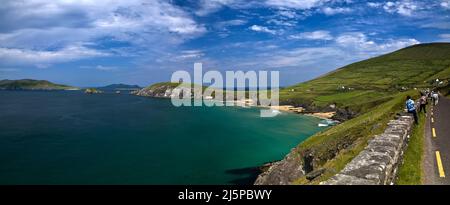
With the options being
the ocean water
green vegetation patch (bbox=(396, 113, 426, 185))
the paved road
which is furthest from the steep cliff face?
green vegetation patch (bbox=(396, 113, 426, 185))

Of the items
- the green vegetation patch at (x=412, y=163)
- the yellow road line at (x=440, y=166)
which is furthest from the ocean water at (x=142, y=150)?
the yellow road line at (x=440, y=166)

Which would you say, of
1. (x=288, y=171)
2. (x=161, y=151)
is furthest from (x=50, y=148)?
(x=288, y=171)

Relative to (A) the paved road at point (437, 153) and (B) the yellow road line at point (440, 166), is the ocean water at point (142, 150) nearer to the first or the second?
(A) the paved road at point (437, 153)

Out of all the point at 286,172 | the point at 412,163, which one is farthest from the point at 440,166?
the point at 286,172

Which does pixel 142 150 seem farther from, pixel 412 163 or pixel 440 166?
pixel 440 166

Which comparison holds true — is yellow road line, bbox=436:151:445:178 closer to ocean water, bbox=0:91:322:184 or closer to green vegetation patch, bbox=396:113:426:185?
green vegetation patch, bbox=396:113:426:185

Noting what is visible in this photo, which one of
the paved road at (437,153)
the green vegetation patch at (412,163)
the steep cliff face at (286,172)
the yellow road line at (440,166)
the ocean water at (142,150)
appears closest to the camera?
the green vegetation patch at (412,163)

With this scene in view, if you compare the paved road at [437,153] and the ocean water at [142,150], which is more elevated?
the paved road at [437,153]
